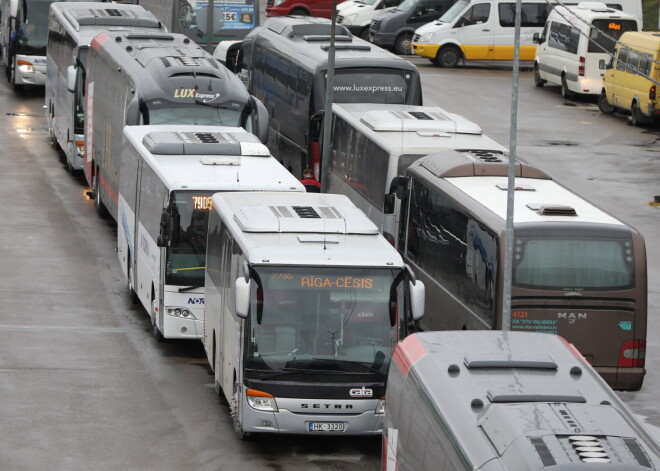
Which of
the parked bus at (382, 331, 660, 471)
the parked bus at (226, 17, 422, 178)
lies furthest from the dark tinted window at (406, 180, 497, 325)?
the parked bus at (226, 17, 422, 178)

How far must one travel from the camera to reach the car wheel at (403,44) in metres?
53.7

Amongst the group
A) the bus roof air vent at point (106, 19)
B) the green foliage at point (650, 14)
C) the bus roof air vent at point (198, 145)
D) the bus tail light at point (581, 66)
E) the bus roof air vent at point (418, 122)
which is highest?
the bus roof air vent at point (106, 19)

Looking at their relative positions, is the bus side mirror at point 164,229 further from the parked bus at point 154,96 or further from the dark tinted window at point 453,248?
the parked bus at point 154,96

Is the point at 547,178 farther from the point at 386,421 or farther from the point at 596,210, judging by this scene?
the point at 386,421

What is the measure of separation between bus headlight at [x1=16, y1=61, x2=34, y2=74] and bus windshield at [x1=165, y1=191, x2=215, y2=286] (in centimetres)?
Result: 2377

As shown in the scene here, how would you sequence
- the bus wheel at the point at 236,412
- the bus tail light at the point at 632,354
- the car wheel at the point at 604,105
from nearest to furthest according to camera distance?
the bus wheel at the point at 236,412
the bus tail light at the point at 632,354
the car wheel at the point at 604,105

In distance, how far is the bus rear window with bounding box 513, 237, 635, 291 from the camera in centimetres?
1742

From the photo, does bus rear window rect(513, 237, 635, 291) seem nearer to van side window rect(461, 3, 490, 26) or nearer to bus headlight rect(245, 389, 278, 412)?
bus headlight rect(245, 389, 278, 412)

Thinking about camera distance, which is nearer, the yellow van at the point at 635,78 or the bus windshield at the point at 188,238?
the bus windshield at the point at 188,238

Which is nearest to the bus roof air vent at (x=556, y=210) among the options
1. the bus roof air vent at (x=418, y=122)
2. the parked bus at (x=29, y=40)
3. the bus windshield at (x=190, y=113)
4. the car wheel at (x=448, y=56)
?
the bus roof air vent at (x=418, y=122)

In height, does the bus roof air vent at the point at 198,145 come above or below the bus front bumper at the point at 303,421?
above

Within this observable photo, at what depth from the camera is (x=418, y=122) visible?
2408cm

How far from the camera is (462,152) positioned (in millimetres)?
21422

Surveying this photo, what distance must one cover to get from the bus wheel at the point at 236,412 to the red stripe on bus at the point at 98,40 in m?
14.1
